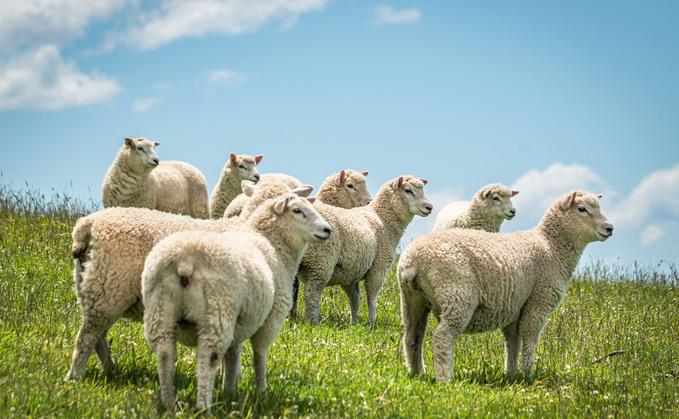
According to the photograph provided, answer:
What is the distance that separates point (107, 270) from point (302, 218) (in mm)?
1724

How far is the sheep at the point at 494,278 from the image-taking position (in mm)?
6676

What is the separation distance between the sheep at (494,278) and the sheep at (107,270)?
103 inches

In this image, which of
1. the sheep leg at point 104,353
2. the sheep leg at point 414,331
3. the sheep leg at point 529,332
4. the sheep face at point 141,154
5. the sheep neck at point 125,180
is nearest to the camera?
the sheep leg at point 104,353

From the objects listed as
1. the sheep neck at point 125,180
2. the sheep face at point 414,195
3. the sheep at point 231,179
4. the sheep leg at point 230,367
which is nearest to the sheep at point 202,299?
the sheep leg at point 230,367

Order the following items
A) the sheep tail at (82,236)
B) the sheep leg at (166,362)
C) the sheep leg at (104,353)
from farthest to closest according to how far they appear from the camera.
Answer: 1. the sheep leg at (104,353)
2. the sheep tail at (82,236)
3. the sheep leg at (166,362)

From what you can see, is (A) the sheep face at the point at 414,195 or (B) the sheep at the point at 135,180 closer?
(A) the sheep face at the point at 414,195

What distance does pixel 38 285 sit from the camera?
30.2ft

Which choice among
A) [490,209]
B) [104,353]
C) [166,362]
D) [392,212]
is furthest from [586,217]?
[104,353]

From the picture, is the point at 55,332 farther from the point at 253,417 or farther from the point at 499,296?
the point at 499,296

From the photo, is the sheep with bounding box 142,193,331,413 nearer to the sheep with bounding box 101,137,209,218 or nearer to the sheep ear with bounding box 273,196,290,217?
the sheep ear with bounding box 273,196,290,217

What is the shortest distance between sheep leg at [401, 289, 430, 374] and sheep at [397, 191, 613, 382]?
11mm

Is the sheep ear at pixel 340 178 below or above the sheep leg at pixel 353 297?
above

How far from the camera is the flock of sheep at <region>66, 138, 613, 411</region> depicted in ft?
15.8

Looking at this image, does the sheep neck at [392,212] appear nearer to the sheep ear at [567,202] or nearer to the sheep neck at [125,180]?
the sheep ear at [567,202]
